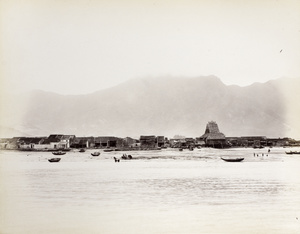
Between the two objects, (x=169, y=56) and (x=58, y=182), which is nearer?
(x=169, y=56)

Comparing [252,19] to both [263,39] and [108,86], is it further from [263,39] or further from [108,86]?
[108,86]

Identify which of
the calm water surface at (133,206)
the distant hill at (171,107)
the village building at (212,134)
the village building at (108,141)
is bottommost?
the calm water surface at (133,206)

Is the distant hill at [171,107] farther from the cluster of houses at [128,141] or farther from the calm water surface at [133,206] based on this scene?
the calm water surface at [133,206]

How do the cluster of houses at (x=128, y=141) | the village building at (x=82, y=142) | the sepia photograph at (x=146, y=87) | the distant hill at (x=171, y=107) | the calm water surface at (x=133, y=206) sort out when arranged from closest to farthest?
1. the calm water surface at (x=133, y=206)
2. the sepia photograph at (x=146, y=87)
3. the distant hill at (x=171, y=107)
4. the cluster of houses at (x=128, y=141)
5. the village building at (x=82, y=142)

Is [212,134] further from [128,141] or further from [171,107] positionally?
[128,141]

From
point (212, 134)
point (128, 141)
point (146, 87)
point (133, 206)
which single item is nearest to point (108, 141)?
point (128, 141)

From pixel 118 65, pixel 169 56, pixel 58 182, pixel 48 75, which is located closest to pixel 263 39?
pixel 169 56

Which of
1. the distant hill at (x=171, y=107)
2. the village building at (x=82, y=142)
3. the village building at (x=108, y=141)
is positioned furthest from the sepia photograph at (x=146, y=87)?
the village building at (x=108, y=141)
